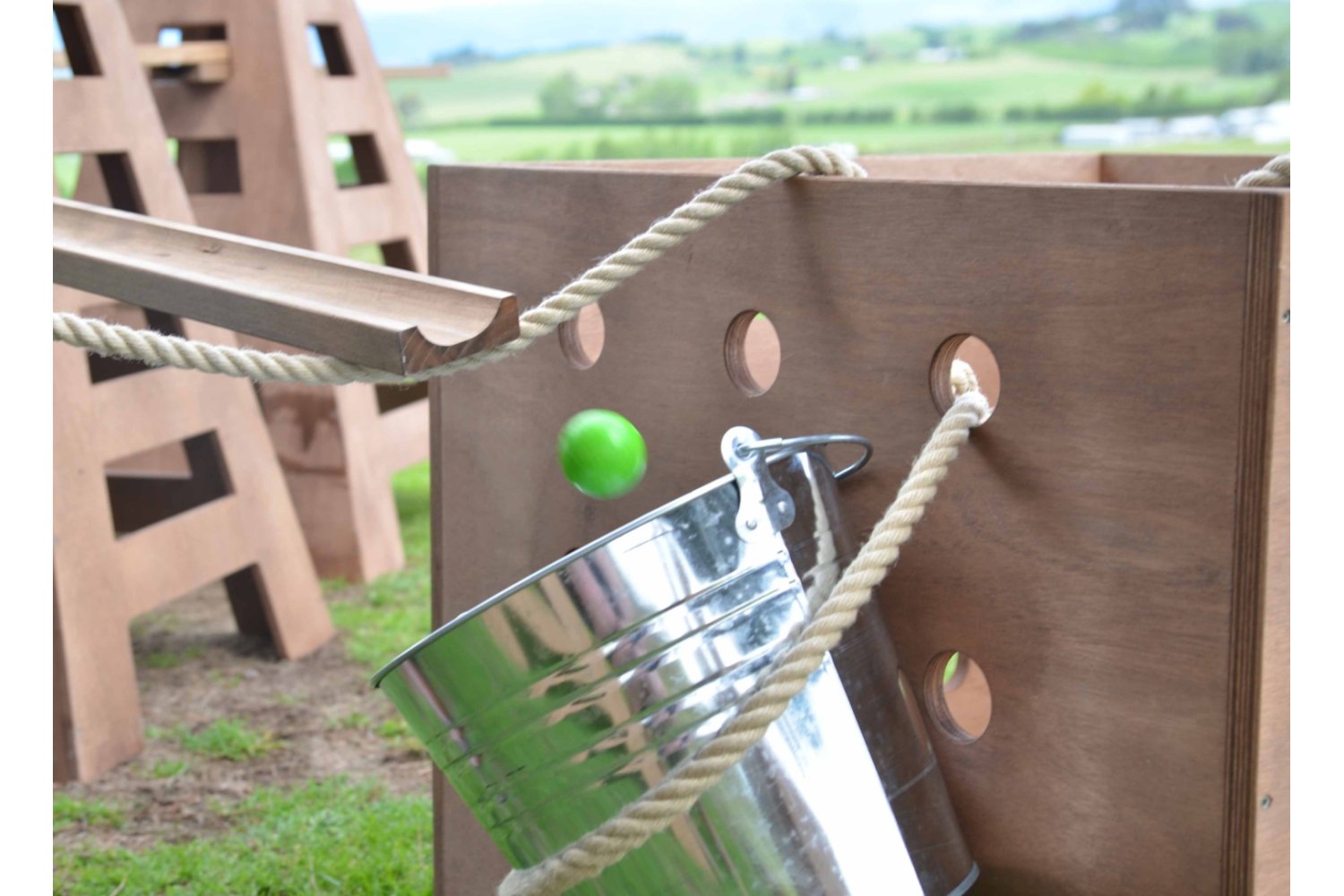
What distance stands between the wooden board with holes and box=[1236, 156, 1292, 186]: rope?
0.45 ft

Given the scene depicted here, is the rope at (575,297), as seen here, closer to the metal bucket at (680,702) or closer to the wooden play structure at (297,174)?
the metal bucket at (680,702)

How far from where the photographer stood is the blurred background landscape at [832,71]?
17.7 feet

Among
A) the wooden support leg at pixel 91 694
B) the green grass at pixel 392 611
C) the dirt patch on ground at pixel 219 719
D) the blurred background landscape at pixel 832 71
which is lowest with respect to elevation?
the green grass at pixel 392 611

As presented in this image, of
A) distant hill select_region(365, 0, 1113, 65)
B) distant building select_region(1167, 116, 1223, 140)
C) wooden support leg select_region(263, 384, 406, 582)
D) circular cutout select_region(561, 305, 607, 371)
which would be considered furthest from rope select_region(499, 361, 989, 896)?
distant hill select_region(365, 0, 1113, 65)

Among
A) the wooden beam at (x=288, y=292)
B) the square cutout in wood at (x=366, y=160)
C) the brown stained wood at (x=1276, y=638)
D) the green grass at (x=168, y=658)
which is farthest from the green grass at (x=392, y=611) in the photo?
the brown stained wood at (x=1276, y=638)

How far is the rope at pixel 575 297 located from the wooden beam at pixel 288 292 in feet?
0.08

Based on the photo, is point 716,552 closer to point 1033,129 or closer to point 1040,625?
point 1040,625

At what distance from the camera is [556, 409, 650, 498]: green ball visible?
37.9 inches

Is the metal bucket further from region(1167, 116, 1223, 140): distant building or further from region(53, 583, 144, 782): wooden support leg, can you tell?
region(1167, 116, 1223, 140): distant building

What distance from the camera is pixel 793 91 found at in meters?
5.82

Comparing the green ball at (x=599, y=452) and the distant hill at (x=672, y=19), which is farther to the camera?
the distant hill at (x=672, y=19)

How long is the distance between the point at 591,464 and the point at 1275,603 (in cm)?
47

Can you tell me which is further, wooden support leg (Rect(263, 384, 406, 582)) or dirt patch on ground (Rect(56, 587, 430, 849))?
wooden support leg (Rect(263, 384, 406, 582))

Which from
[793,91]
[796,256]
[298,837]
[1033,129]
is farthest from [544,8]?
[796,256]
